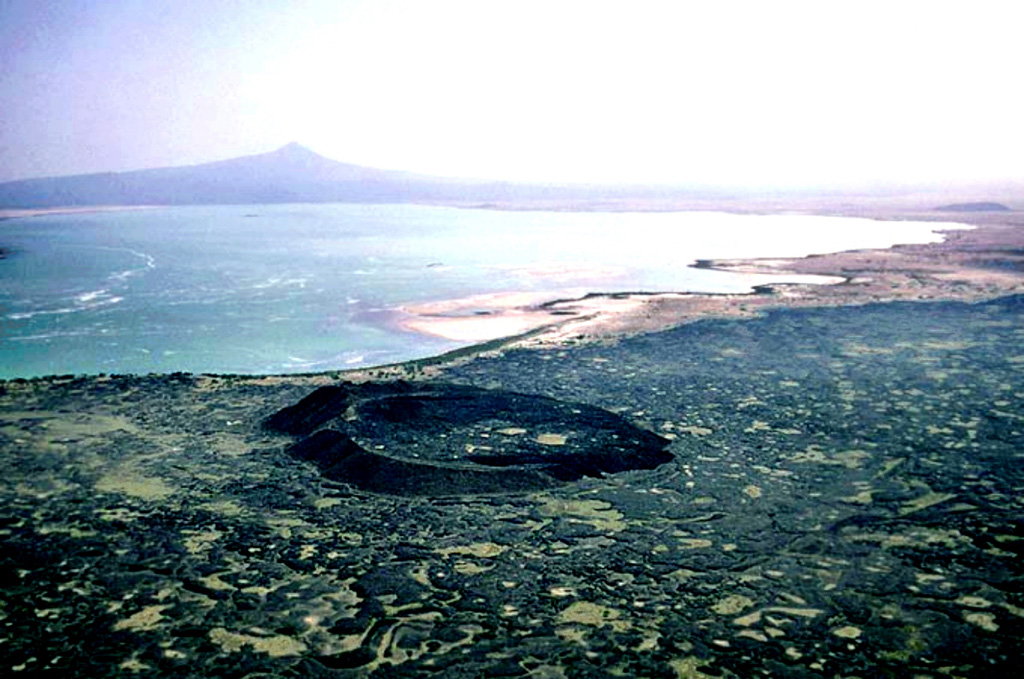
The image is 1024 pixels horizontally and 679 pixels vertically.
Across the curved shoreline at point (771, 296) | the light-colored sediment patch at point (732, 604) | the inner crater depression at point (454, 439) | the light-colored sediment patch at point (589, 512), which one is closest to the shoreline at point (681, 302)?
the curved shoreline at point (771, 296)

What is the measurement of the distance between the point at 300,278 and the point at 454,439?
20532 millimetres

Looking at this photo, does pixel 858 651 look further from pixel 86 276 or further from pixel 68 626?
pixel 86 276

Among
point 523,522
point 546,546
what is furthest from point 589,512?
point 546,546

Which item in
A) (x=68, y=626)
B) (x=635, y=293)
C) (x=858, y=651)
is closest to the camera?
(x=858, y=651)

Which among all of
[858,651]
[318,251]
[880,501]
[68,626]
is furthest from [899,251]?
[68,626]

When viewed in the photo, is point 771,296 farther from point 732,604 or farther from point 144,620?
point 144,620

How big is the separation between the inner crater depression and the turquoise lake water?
4862 millimetres

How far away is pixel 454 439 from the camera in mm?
9891

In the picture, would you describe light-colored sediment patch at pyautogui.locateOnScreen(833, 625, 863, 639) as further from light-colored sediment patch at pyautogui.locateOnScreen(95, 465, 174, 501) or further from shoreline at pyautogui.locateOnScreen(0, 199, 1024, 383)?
shoreline at pyautogui.locateOnScreen(0, 199, 1024, 383)

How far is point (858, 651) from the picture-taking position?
18.4 feet

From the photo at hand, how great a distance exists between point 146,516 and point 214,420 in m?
3.44

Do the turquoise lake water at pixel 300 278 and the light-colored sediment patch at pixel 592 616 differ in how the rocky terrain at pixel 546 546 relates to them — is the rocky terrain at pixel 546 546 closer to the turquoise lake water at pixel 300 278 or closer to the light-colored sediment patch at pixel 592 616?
the light-colored sediment patch at pixel 592 616

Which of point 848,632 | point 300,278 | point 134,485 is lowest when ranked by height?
point 300,278

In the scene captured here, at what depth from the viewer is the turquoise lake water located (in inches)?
690
